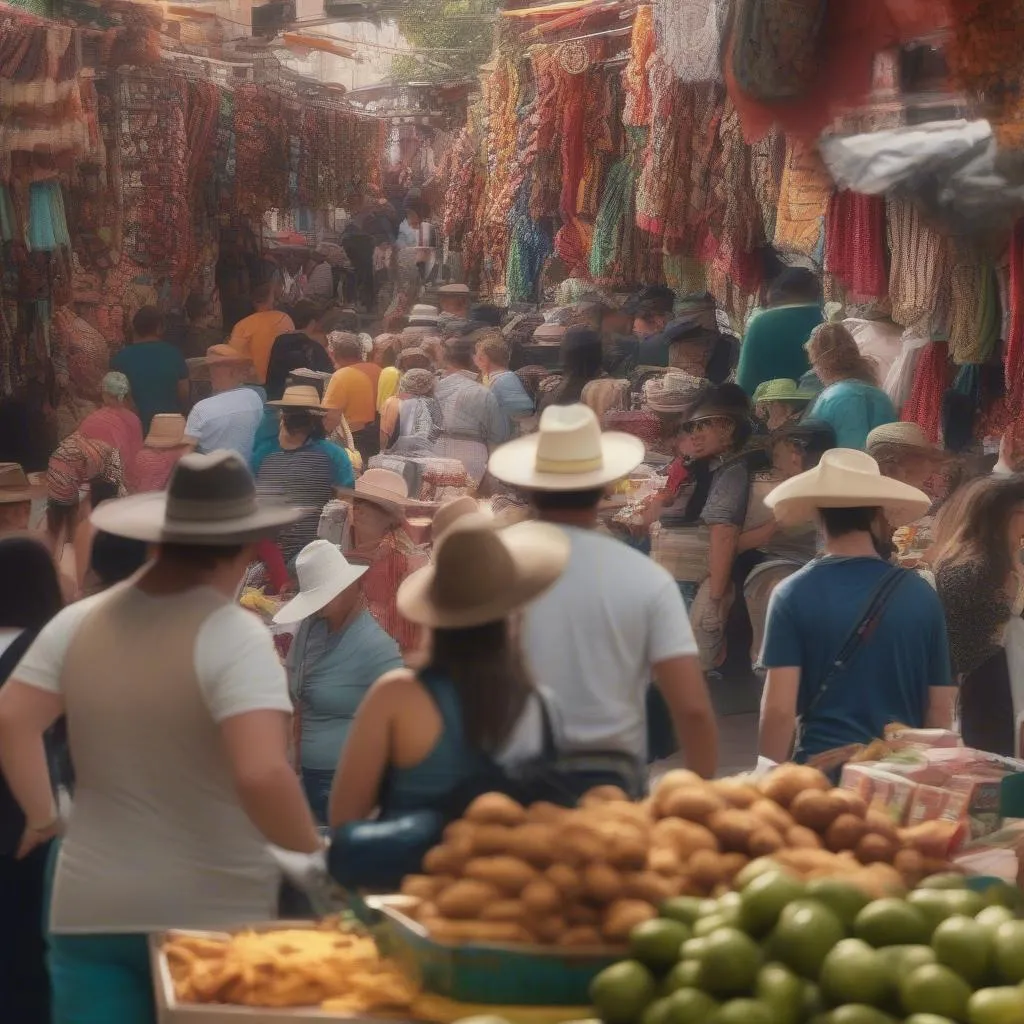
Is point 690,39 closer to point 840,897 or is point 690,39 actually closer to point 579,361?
point 579,361

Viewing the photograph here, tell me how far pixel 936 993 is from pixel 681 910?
19.8 inches

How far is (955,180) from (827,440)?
1.48 meters

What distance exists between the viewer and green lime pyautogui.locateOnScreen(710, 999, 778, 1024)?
8.74 ft

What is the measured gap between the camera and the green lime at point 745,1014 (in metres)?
2.66

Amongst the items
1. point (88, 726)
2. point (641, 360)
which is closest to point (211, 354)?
point (641, 360)

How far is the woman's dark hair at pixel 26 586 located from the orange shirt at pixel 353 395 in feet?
25.5

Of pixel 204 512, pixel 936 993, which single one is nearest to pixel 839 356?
pixel 204 512

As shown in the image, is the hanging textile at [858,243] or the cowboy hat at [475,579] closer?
the cowboy hat at [475,579]

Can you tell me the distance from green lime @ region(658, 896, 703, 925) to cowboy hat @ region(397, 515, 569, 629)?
2.17ft

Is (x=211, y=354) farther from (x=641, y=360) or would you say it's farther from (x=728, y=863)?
(x=728, y=863)

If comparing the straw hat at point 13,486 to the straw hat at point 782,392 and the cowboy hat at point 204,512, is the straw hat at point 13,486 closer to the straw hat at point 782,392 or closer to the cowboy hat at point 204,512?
the cowboy hat at point 204,512

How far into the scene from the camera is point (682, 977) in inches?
111

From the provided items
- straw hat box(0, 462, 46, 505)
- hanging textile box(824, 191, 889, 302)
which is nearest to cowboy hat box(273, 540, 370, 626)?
straw hat box(0, 462, 46, 505)

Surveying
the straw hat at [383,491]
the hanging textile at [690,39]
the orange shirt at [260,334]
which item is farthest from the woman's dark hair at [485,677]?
the orange shirt at [260,334]
